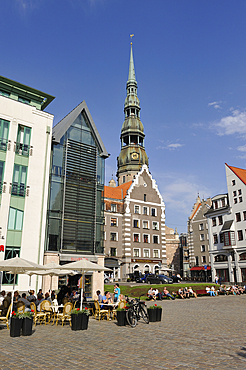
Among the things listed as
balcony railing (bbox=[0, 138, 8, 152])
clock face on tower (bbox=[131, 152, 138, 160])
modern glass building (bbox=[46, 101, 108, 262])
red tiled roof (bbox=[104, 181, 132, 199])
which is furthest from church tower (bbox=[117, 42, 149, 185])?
balcony railing (bbox=[0, 138, 8, 152])

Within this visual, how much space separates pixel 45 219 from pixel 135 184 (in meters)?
34.0

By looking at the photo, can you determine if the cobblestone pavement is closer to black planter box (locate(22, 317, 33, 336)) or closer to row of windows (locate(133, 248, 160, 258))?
black planter box (locate(22, 317, 33, 336))

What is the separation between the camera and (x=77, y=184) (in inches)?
1220

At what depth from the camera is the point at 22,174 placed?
87.1 feet

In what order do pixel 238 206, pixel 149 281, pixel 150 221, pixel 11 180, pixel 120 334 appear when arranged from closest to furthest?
pixel 120 334 < pixel 11 180 < pixel 149 281 < pixel 238 206 < pixel 150 221

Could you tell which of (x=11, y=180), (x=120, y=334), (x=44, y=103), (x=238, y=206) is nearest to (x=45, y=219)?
(x=11, y=180)

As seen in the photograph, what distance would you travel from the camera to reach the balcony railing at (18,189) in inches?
1010

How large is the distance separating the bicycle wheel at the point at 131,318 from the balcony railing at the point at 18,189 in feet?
50.8

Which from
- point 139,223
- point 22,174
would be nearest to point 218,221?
point 139,223

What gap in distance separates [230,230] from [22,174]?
39.4 m

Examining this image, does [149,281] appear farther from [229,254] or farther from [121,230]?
[229,254]

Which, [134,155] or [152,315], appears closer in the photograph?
[152,315]

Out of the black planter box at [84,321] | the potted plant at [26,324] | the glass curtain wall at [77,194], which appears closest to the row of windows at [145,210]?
the glass curtain wall at [77,194]

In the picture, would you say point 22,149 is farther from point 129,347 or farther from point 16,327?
point 129,347
